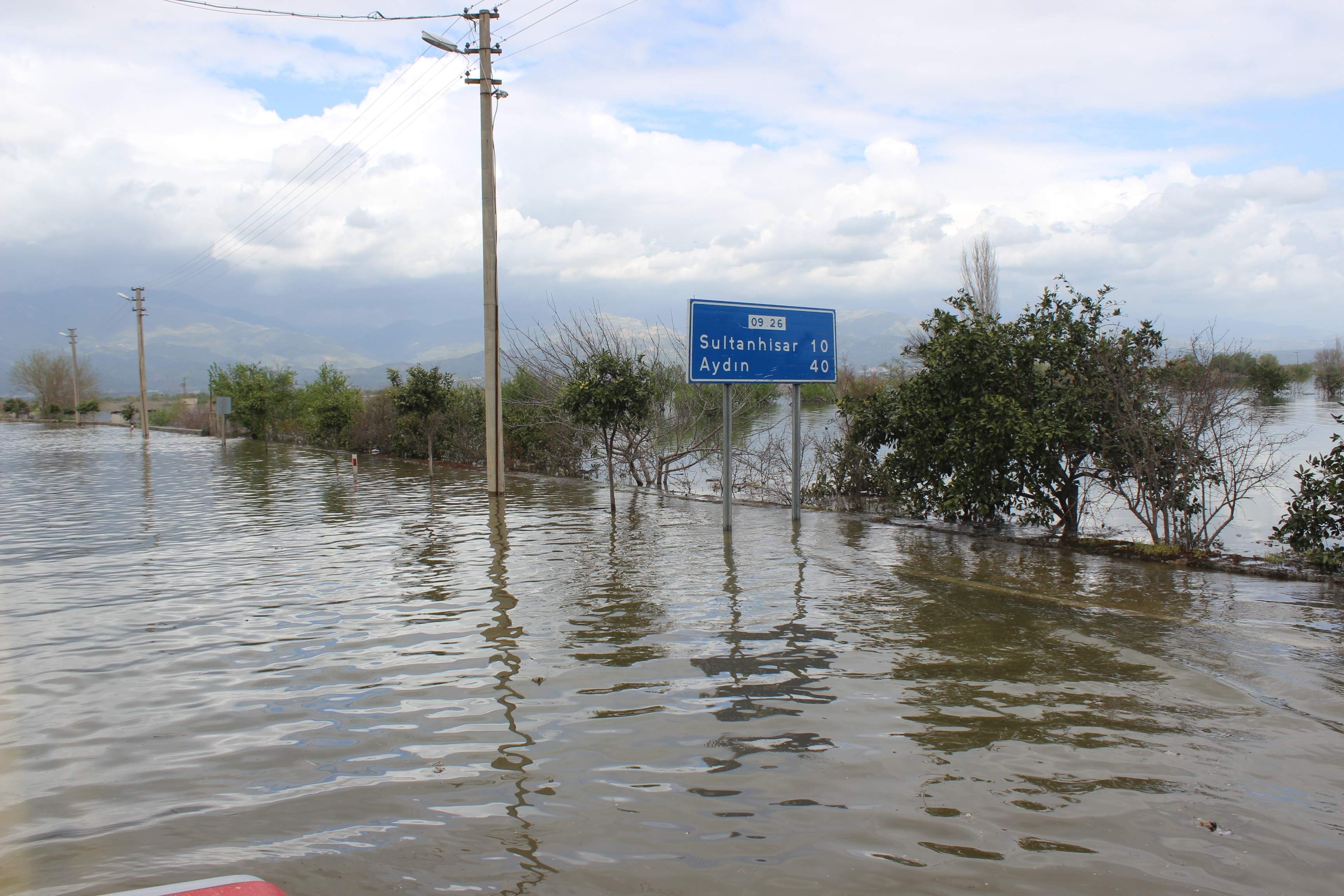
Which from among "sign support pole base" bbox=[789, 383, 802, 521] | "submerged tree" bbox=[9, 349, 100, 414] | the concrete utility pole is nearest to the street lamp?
the concrete utility pole

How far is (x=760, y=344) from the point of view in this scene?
13977 millimetres

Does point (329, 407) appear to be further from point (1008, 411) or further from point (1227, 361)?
point (1227, 361)

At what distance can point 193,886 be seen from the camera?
6.79 feet

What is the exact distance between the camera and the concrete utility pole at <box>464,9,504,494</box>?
18938 mm

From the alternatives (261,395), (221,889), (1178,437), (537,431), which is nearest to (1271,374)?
(537,431)

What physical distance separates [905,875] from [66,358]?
11662cm

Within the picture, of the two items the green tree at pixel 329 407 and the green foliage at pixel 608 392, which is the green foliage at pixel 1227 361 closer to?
the green foliage at pixel 608 392

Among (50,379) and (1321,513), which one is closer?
(1321,513)

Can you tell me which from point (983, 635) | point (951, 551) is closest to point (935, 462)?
point (951, 551)

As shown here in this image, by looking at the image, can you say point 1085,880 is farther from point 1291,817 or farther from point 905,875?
point 1291,817

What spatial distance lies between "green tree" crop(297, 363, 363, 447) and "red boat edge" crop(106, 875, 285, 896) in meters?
35.7

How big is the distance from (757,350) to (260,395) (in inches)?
1489

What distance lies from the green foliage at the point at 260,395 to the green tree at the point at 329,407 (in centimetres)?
135

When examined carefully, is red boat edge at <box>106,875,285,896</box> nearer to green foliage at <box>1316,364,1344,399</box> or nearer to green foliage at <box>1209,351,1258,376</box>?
green foliage at <box>1209,351,1258,376</box>
